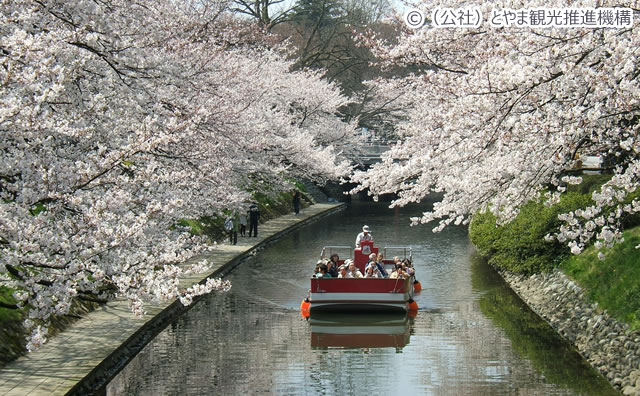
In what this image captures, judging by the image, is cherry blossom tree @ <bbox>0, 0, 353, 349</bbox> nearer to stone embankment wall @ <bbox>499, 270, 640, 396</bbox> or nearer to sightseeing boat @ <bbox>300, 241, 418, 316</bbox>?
sightseeing boat @ <bbox>300, 241, 418, 316</bbox>

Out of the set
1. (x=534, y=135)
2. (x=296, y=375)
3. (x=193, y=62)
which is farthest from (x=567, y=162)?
(x=193, y=62)

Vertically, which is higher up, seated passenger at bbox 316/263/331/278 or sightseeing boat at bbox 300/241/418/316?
seated passenger at bbox 316/263/331/278

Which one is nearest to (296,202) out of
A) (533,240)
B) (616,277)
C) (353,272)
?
(533,240)

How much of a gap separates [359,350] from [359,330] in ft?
7.60

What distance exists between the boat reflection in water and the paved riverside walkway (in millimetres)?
3871

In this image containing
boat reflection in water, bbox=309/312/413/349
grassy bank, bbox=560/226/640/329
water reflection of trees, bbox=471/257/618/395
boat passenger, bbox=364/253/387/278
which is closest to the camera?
water reflection of trees, bbox=471/257/618/395

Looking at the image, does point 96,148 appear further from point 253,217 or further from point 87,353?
point 253,217

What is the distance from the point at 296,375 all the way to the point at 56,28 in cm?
798

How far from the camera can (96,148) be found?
634 inches

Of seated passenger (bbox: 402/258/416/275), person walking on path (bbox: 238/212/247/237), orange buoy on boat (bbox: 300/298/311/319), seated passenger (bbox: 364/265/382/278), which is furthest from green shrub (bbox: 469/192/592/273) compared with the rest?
person walking on path (bbox: 238/212/247/237)

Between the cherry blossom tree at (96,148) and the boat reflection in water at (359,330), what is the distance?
13.6 feet

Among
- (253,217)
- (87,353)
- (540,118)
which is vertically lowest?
(87,353)

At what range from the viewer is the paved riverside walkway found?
13.3 meters

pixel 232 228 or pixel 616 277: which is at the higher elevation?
pixel 616 277
